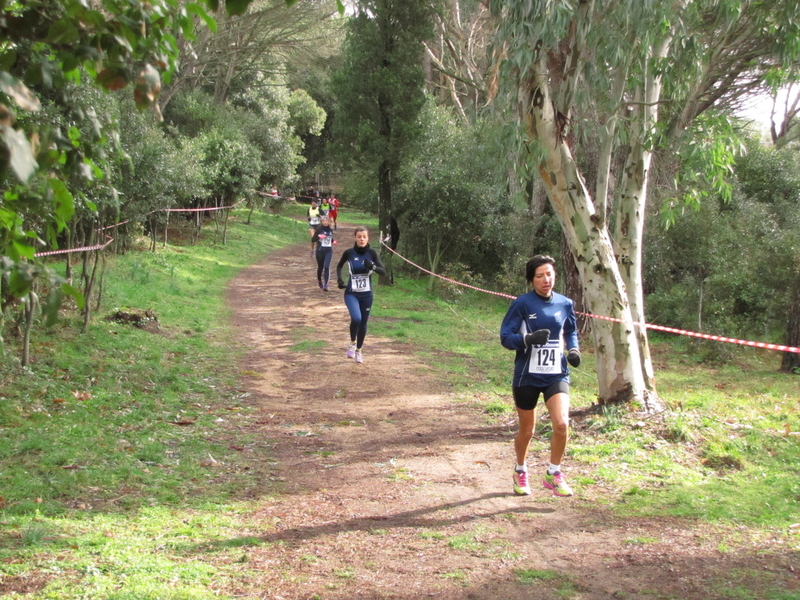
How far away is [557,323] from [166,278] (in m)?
13.6

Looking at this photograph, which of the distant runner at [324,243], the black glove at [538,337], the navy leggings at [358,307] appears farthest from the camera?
the distant runner at [324,243]

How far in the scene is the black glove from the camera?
226 inches

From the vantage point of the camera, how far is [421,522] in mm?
5594

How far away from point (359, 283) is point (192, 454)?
4377mm

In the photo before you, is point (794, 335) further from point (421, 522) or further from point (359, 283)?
point (421, 522)

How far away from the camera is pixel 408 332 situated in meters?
14.9

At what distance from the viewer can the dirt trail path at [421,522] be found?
4.52 meters

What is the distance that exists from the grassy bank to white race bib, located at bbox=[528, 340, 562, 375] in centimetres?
117

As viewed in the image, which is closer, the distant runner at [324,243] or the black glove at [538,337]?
the black glove at [538,337]

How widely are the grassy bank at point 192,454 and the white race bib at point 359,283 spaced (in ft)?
6.15

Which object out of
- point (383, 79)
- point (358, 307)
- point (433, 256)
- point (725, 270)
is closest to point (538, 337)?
point (358, 307)

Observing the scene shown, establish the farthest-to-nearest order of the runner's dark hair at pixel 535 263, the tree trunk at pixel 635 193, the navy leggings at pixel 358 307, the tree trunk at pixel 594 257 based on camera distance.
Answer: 1. the navy leggings at pixel 358 307
2. the tree trunk at pixel 635 193
3. the tree trunk at pixel 594 257
4. the runner's dark hair at pixel 535 263

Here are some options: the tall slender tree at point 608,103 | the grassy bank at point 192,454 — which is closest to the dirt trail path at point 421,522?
the grassy bank at point 192,454

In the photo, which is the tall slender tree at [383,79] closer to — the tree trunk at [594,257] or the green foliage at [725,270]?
the green foliage at [725,270]
